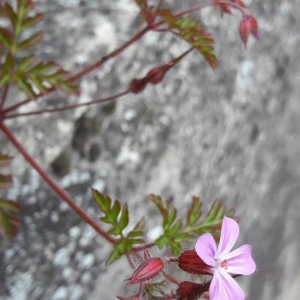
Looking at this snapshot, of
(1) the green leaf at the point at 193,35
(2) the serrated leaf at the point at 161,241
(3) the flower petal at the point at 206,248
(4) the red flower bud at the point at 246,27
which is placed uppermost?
(4) the red flower bud at the point at 246,27

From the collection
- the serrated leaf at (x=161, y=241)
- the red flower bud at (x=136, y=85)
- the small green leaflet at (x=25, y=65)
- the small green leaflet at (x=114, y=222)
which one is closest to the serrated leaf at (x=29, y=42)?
the small green leaflet at (x=25, y=65)

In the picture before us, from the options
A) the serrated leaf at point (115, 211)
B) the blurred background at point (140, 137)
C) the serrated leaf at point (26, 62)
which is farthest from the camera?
the blurred background at point (140, 137)

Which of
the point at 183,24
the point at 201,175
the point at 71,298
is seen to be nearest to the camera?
the point at 183,24

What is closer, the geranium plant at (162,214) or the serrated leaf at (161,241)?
the geranium plant at (162,214)

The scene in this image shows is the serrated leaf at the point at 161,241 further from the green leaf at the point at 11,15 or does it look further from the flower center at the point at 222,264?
the green leaf at the point at 11,15

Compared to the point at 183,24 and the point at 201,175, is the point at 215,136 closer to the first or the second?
the point at 201,175

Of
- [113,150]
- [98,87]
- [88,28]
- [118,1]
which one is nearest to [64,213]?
[113,150]

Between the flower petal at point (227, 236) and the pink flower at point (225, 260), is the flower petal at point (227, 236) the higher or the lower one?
the higher one
